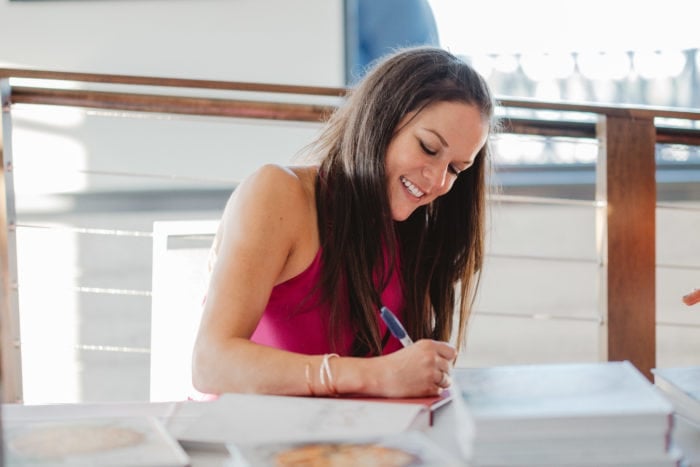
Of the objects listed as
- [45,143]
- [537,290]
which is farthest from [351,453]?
[537,290]

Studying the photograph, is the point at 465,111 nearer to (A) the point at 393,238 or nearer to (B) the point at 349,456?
(A) the point at 393,238

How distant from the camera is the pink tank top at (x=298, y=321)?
4.59 ft

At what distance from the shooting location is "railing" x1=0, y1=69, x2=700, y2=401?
192cm

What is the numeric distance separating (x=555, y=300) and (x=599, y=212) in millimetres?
2640

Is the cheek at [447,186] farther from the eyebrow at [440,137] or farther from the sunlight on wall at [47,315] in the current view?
the sunlight on wall at [47,315]

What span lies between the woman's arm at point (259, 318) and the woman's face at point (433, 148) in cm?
13

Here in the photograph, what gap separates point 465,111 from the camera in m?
1.37

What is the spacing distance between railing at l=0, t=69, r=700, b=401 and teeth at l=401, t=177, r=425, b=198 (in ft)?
1.71

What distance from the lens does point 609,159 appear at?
6.31ft

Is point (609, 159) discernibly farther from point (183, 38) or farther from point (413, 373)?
point (183, 38)

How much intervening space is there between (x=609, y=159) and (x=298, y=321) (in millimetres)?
786

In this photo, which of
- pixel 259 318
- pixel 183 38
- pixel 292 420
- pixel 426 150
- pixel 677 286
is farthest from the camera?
pixel 677 286

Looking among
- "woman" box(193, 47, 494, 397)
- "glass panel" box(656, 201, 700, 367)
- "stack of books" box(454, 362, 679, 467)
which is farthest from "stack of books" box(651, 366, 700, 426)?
"glass panel" box(656, 201, 700, 367)

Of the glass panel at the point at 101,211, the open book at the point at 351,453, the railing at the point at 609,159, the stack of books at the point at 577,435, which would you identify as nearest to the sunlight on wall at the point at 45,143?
the glass panel at the point at 101,211
